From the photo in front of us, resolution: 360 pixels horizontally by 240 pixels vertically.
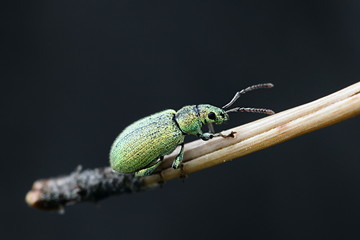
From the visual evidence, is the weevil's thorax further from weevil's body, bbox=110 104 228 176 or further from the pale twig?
the pale twig

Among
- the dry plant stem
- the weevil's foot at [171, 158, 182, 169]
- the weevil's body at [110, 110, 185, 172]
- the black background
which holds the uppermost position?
the black background

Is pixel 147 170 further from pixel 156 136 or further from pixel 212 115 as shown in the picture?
pixel 212 115

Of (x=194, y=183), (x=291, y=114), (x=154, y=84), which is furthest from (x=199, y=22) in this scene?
(x=291, y=114)

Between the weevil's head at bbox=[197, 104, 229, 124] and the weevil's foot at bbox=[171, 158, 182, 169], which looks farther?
the weevil's head at bbox=[197, 104, 229, 124]

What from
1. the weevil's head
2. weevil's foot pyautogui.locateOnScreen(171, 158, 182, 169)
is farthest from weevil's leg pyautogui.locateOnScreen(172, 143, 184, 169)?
the weevil's head

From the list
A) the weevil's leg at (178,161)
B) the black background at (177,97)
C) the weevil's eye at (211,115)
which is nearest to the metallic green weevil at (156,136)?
the weevil's eye at (211,115)

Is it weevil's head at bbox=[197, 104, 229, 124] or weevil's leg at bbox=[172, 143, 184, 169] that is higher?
weevil's head at bbox=[197, 104, 229, 124]

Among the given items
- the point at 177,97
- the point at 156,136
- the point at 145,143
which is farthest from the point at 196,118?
the point at 177,97
